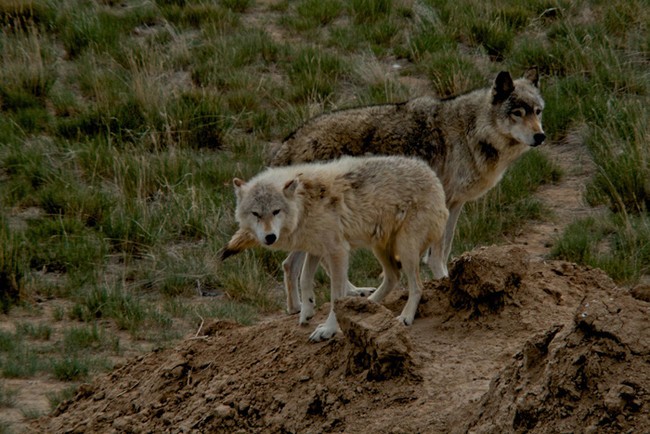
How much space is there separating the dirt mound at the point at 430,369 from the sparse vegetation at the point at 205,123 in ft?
6.24

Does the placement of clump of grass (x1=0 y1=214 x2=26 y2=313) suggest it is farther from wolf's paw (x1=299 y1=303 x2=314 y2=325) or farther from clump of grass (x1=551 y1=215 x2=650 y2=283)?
clump of grass (x1=551 y1=215 x2=650 y2=283)

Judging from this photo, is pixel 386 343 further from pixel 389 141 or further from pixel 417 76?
pixel 417 76

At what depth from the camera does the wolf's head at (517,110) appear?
33.5 ft

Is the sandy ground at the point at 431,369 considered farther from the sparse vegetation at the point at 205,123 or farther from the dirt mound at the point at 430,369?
the sparse vegetation at the point at 205,123

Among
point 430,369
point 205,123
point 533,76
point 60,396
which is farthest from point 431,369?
point 205,123

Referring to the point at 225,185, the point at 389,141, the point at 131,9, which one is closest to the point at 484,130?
the point at 389,141

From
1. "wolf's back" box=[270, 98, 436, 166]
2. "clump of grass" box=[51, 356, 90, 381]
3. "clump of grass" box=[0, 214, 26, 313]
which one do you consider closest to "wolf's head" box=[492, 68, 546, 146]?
"wolf's back" box=[270, 98, 436, 166]

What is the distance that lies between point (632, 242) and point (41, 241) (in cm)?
629

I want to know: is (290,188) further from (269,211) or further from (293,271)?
(293,271)

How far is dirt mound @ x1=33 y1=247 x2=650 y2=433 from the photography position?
17.3 ft

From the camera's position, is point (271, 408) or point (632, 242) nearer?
point (271, 408)

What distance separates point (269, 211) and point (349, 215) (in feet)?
→ 1.94

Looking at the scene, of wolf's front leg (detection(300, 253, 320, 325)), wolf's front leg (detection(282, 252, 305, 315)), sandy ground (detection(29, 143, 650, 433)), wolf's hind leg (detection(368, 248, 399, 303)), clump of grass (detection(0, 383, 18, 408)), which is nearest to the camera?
sandy ground (detection(29, 143, 650, 433))

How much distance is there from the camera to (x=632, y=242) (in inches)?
428
